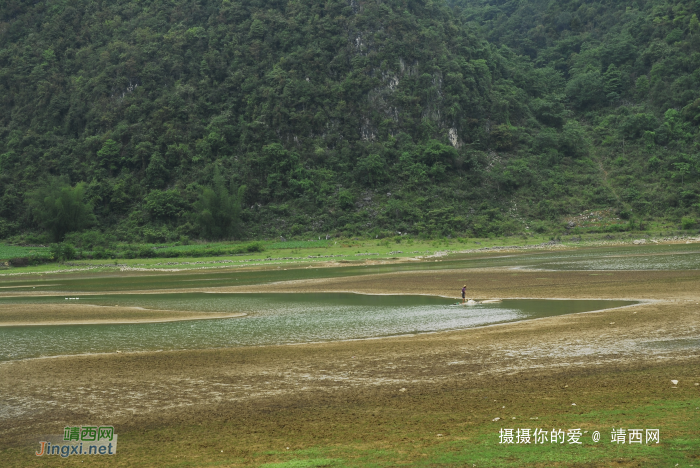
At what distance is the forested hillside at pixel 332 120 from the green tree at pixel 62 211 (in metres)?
0.37

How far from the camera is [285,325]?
29.2 meters

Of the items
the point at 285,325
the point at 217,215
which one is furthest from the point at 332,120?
the point at 285,325

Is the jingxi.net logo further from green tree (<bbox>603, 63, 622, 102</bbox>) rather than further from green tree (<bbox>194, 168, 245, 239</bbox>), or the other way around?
green tree (<bbox>603, 63, 622, 102</bbox>)

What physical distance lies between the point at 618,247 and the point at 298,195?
6320 cm

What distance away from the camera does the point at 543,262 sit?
178 ft

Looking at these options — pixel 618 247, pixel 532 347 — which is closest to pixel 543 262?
pixel 618 247

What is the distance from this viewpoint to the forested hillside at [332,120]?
4033 inches

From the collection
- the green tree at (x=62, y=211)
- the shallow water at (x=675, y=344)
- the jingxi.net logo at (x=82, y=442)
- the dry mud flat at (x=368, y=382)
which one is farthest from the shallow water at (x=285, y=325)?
the green tree at (x=62, y=211)

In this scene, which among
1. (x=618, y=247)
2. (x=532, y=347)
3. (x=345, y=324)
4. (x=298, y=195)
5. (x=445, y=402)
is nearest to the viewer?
(x=445, y=402)

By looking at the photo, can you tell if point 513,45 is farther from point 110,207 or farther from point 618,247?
point 110,207

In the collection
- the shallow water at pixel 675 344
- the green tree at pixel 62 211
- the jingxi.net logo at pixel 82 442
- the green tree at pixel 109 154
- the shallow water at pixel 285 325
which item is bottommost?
the shallow water at pixel 285 325

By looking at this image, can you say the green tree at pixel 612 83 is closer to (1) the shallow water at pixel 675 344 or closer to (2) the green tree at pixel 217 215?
(2) the green tree at pixel 217 215

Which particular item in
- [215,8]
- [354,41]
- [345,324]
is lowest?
[345,324]

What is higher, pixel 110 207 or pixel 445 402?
pixel 110 207
